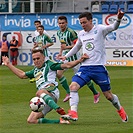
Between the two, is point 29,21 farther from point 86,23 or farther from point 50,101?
point 50,101

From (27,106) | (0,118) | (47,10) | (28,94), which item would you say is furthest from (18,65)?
(0,118)

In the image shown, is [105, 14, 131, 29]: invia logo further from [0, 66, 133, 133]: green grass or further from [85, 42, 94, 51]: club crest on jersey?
[85, 42, 94, 51]: club crest on jersey

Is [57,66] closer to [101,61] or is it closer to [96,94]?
[101,61]

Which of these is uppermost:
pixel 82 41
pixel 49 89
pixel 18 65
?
pixel 82 41

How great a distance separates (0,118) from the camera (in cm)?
1271

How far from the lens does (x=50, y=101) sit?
446 inches

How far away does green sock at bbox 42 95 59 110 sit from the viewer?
11279mm

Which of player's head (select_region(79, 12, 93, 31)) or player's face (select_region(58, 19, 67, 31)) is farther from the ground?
player's head (select_region(79, 12, 93, 31))

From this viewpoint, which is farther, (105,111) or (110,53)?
(110,53)

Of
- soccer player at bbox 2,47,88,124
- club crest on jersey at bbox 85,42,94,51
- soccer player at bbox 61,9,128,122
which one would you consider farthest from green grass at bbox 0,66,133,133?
club crest on jersey at bbox 85,42,94,51

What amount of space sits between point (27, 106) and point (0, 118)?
8.08 feet

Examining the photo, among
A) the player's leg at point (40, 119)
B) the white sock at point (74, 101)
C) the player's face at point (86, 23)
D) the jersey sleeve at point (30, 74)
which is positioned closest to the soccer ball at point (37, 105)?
the player's leg at point (40, 119)

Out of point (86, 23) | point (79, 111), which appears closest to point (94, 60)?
point (86, 23)

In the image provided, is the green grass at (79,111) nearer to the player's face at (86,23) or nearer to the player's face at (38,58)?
the player's face at (38,58)
